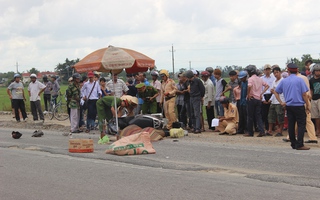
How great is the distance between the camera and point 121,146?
11.1 m

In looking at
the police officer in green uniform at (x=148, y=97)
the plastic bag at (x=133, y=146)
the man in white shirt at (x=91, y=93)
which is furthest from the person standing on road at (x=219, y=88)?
the plastic bag at (x=133, y=146)

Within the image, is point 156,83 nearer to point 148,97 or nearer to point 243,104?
point 148,97

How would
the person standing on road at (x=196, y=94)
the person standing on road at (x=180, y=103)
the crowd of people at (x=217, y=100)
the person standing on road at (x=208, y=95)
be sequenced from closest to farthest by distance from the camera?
1. the crowd of people at (x=217, y=100)
2. the person standing on road at (x=196, y=94)
3. the person standing on road at (x=208, y=95)
4. the person standing on road at (x=180, y=103)

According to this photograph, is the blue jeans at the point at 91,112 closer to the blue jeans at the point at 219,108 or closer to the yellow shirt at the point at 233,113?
the blue jeans at the point at 219,108

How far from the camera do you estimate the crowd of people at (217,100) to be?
12109mm

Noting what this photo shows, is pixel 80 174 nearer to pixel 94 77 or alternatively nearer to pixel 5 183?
pixel 5 183

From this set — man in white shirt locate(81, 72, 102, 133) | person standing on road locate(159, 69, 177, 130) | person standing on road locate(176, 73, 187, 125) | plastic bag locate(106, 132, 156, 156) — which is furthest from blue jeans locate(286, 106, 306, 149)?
man in white shirt locate(81, 72, 102, 133)

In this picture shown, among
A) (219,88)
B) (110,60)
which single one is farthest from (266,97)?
(110,60)

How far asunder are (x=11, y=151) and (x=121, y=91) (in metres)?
5.01

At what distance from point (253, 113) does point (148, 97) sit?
12.7ft

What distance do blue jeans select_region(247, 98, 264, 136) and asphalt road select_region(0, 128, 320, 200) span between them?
5.95ft

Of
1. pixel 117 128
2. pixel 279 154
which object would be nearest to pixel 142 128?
pixel 117 128

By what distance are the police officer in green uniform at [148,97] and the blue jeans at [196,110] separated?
1.39 m

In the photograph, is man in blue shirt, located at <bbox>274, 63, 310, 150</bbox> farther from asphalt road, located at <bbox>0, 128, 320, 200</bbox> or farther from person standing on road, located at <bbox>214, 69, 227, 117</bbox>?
person standing on road, located at <bbox>214, 69, 227, 117</bbox>
